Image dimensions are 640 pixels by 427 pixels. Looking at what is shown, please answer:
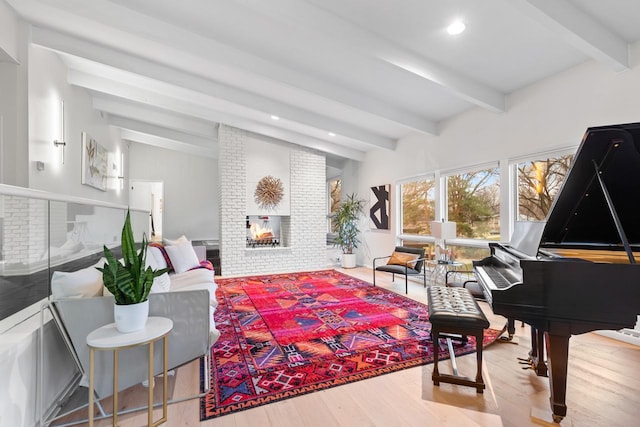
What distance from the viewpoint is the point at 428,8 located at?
2.59m

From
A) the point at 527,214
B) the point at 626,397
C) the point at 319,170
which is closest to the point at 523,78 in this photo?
the point at 527,214

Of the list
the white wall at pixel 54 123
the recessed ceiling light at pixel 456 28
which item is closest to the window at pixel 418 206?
the recessed ceiling light at pixel 456 28

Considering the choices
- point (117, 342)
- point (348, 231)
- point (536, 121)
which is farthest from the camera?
point (348, 231)

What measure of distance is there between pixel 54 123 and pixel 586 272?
5.57 meters

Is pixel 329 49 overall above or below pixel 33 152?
above

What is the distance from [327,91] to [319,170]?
3.03 metres

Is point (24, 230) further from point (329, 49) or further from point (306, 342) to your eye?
point (329, 49)

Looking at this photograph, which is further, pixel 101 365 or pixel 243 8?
pixel 243 8

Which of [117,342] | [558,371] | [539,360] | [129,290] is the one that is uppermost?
[129,290]

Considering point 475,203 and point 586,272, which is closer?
point 586,272

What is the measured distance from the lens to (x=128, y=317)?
→ 173cm

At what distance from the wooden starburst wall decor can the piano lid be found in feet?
16.7

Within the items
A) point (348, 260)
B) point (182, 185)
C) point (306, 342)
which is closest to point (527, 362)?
point (306, 342)

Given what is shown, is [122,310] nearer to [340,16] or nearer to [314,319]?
[314,319]
